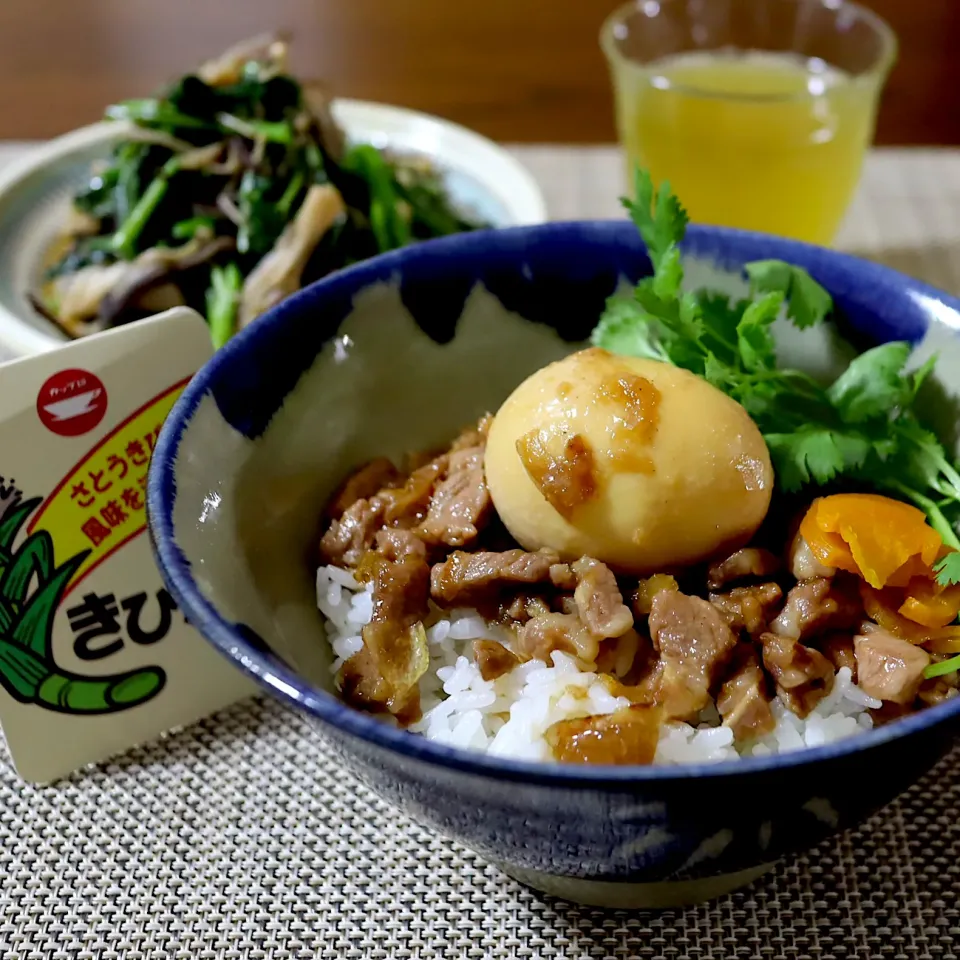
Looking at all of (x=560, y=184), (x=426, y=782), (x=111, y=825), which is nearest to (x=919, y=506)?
(x=426, y=782)

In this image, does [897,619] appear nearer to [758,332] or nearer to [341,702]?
[758,332]

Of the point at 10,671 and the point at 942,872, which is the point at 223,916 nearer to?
the point at 10,671

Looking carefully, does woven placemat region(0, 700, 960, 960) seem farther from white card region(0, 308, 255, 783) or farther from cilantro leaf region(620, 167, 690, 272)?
cilantro leaf region(620, 167, 690, 272)

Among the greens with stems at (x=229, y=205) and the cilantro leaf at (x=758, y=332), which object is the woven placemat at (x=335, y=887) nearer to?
the cilantro leaf at (x=758, y=332)

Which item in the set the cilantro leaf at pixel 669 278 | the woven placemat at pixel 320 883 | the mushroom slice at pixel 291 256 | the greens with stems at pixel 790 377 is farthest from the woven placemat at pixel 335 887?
the mushroom slice at pixel 291 256

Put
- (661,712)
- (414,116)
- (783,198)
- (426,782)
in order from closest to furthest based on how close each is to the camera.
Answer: (426,782), (661,712), (783,198), (414,116)

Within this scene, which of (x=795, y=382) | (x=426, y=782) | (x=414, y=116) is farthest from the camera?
(x=414, y=116)
